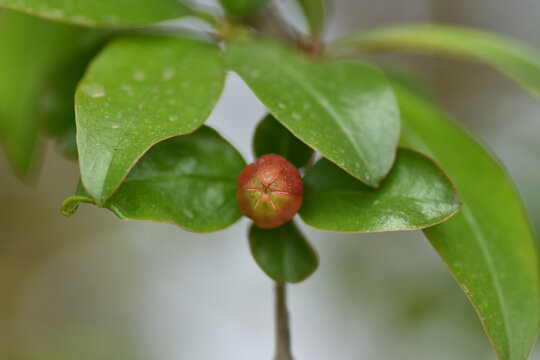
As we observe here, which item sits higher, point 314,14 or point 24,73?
point 314,14

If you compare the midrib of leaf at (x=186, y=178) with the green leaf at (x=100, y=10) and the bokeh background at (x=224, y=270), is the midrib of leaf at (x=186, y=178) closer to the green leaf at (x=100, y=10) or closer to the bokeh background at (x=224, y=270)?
the green leaf at (x=100, y=10)

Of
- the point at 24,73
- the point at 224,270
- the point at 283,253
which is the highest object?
the point at 283,253

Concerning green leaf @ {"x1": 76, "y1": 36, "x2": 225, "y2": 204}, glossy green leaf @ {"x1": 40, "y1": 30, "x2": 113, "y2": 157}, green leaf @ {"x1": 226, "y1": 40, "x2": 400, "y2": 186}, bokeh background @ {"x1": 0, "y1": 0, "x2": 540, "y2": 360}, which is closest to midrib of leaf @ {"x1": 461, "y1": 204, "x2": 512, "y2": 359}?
green leaf @ {"x1": 226, "y1": 40, "x2": 400, "y2": 186}

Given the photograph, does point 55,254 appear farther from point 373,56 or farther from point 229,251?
point 373,56

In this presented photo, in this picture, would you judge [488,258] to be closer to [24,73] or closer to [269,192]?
[269,192]

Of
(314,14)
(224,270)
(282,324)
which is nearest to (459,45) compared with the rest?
(314,14)

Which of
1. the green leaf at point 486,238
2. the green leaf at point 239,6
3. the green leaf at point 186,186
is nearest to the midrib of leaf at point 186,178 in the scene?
the green leaf at point 186,186
